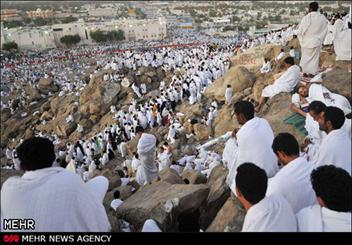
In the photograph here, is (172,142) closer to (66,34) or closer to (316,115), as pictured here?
(316,115)

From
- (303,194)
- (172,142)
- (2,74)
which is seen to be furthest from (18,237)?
(2,74)

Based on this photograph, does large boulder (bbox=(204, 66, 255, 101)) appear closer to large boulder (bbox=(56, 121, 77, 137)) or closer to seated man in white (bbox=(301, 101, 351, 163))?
seated man in white (bbox=(301, 101, 351, 163))

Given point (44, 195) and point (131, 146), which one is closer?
point (44, 195)

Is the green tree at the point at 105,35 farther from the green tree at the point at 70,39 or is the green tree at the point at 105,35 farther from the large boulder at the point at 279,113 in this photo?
the large boulder at the point at 279,113

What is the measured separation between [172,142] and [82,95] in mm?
10461

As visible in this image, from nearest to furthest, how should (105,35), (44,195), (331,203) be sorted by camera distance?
(331,203) < (44,195) < (105,35)

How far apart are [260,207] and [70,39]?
5125 cm

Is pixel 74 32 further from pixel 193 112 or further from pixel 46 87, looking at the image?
pixel 193 112

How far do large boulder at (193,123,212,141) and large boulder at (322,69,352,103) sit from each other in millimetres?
3484

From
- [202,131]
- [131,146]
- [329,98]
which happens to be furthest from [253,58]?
[329,98]

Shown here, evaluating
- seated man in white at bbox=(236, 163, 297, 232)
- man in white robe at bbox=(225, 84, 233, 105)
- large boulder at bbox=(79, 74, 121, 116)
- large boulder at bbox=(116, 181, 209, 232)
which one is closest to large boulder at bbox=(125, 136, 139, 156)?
man in white robe at bbox=(225, 84, 233, 105)

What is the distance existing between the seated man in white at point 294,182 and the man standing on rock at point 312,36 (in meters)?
4.16

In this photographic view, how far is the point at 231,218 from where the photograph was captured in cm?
255

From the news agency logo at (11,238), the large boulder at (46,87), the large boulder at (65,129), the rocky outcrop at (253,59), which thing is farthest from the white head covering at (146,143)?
the large boulder at (46,87)
